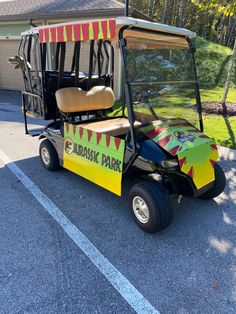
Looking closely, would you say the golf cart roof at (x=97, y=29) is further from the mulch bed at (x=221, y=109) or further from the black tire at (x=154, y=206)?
the mulch bed at (x=221, y=109)

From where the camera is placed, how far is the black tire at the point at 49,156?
396 centimetres

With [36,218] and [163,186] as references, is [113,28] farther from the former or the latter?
[36,218]

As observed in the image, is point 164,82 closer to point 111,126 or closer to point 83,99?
point 111,126

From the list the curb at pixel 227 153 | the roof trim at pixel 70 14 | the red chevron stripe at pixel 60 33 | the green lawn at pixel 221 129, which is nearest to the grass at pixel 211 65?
the roof trim at pixel 70 14

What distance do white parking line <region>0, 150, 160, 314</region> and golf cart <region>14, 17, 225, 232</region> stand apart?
542 millimetres

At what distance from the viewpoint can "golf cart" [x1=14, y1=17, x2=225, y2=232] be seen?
264cm

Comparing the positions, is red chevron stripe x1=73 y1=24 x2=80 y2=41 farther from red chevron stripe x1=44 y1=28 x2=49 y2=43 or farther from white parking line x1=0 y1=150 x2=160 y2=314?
white parking line x1=0 y1=150 x2=160 y2=314

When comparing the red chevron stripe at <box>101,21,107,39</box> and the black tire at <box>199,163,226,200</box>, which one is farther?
the black tire at <box>199,163,226,200</box>

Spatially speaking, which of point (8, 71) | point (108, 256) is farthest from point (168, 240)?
point (8, 71)

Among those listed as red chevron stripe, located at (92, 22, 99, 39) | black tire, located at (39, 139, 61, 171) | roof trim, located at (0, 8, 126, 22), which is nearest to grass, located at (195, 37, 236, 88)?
roof trim, located at (0, 8, 126, 22)

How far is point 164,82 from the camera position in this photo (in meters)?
3.16

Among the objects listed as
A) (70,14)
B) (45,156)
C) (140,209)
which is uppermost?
(70,14)

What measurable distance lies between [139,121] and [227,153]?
2506 millimetres

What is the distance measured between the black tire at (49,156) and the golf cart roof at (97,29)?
144cm
